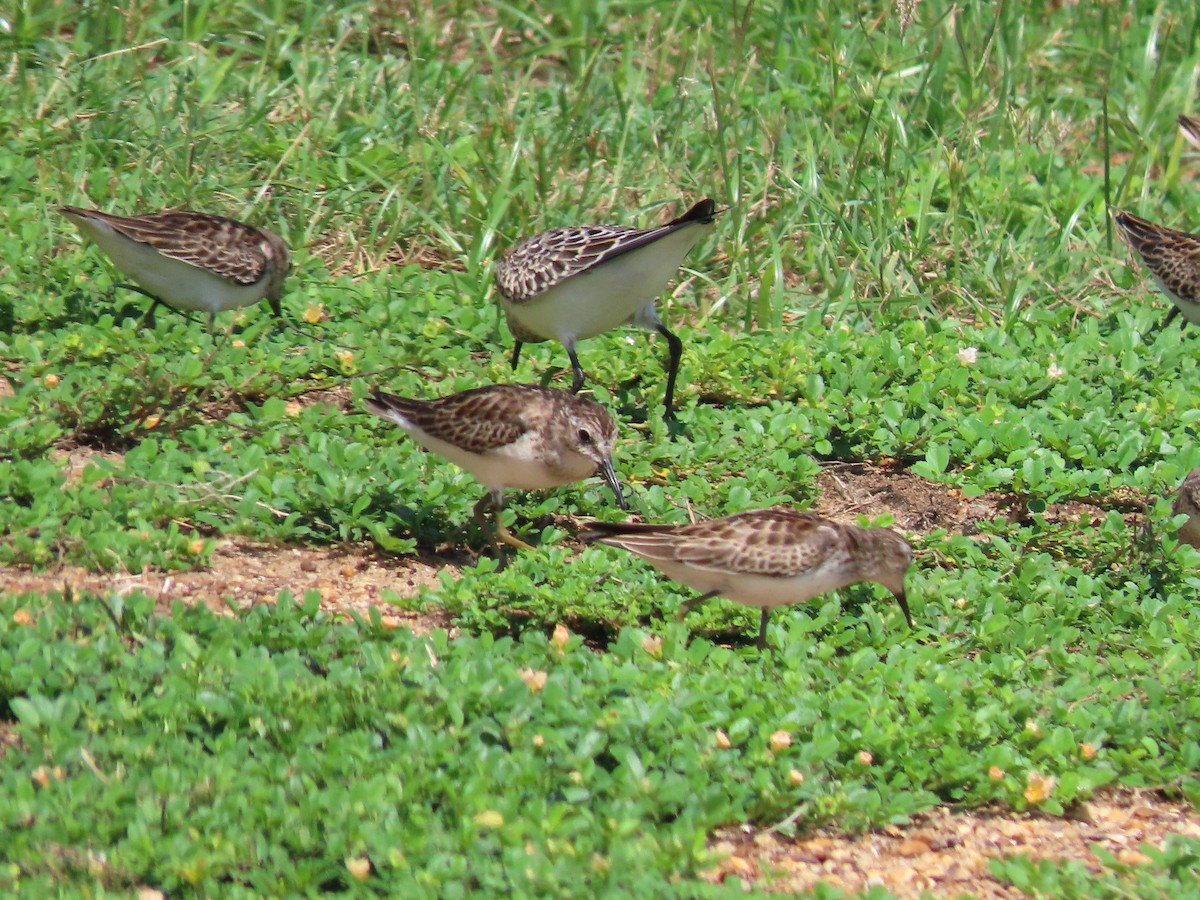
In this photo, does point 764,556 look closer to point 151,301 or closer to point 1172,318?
point 151,301

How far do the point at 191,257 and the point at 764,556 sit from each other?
429 centimetres

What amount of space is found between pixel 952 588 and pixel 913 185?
4865mm

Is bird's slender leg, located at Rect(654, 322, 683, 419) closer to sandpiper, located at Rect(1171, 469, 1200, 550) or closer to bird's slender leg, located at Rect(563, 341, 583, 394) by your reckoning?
bird's slender leg, located at Rect(563, 341, 583, 394)

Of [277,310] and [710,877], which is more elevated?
[710,877]

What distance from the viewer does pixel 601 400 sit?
29.6 ft

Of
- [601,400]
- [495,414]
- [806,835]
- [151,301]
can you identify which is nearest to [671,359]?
[601,400]

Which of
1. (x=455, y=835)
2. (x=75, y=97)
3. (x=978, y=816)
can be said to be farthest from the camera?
(x=75, y=97)

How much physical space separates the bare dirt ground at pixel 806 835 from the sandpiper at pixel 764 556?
2.95ft

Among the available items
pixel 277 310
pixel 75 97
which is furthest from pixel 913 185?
pixel 75 97

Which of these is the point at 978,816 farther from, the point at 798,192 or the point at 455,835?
the point at 798,192

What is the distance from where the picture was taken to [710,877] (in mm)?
4898

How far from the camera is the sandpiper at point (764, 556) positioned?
6355 mm

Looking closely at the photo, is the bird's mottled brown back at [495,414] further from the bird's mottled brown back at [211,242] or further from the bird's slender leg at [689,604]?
the bird's mottled brown back at [211,242]

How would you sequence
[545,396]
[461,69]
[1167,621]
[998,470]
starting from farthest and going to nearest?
1. [461,69]
2. [998,470]
3. [545,396]
4. [1167,621]
